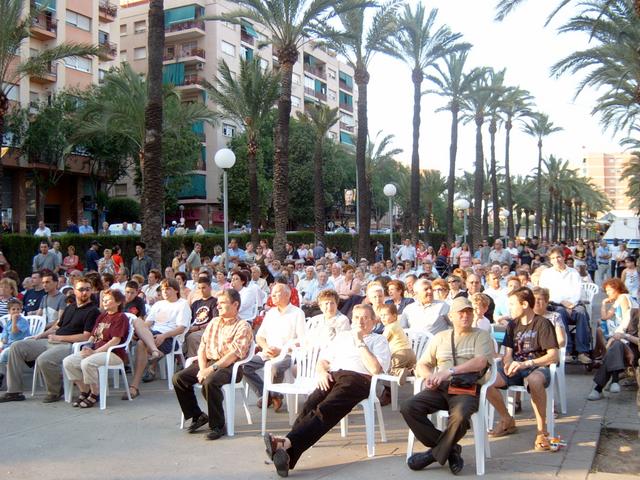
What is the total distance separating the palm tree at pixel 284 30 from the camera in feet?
65.0

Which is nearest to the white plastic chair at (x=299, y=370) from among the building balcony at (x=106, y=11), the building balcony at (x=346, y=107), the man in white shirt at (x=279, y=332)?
the man in white shirt at (x=279, y=332)

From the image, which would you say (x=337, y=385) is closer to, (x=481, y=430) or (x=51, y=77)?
(x=481, y=430)

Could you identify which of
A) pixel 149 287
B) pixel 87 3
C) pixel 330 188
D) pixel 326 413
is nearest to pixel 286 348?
pixel 326 413

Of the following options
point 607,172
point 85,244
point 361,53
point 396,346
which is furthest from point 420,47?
point 607,172

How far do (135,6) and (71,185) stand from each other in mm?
21388

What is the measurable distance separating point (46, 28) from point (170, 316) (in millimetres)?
35146

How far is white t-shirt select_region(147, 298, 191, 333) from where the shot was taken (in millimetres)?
8196

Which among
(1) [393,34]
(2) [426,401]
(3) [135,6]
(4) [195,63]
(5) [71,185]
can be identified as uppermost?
(3) [135,6]

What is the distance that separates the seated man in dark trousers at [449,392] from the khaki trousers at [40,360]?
171 inches

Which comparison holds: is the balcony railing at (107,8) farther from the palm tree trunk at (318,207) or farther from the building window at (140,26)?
the palm tree trunk at (318,207)

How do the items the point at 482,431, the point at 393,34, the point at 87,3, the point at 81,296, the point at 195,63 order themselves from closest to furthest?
the point at 482,431, the point at 81,296, the point at 393,34, the point at 87,3, the point at 195,63

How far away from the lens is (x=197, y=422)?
241 inches

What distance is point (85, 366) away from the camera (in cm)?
700

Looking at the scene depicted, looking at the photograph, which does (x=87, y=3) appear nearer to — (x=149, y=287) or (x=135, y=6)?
(x=135, y=6)
